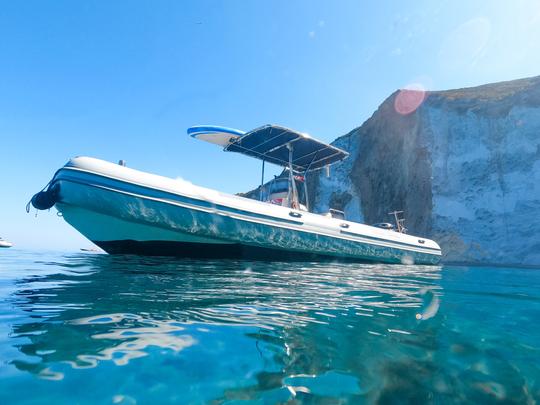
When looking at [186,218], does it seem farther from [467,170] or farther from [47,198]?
[467,170]

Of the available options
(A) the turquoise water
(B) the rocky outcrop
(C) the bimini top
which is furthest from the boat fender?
(B) the rocky outcrop

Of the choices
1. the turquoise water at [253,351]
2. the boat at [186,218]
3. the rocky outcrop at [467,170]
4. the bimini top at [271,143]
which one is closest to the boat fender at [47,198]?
Answer: the boat at [186,218]

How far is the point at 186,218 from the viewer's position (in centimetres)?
626

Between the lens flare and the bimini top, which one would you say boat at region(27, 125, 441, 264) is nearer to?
the bimini top

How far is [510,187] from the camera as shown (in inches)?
751

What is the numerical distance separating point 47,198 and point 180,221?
2.82m

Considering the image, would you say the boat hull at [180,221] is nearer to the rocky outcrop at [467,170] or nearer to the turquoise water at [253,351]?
the turquoise water at [253,351]

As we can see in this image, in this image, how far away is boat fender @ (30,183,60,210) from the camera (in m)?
6.04

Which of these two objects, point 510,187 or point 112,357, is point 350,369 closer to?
point 112,357

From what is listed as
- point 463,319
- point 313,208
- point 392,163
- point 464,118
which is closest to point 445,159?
point 464,118

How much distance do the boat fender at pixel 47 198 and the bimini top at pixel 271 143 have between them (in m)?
3.93

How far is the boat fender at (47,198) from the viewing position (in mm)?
6040

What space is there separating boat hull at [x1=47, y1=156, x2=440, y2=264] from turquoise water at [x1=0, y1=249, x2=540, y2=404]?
3576 mm

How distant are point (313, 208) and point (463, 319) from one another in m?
29.3
